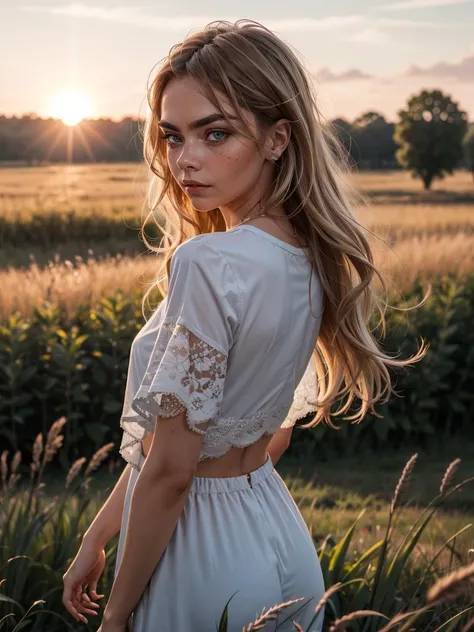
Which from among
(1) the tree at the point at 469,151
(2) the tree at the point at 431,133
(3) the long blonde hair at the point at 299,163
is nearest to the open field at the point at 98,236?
(3) the long blonde hair at the point at 299,163

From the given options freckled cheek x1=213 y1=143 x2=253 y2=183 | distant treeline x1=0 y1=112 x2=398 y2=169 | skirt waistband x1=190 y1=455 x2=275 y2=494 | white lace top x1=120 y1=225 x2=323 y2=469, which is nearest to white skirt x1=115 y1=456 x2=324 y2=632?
skirt waistband x1=190 y1=455 x2=275 y2=494

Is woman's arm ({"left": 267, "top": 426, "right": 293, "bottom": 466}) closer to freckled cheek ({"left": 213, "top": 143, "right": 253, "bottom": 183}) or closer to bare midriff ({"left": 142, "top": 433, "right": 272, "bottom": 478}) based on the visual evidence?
bare midriff ({"left": 142, "top": 433, "right": 272, "bottom": 478})

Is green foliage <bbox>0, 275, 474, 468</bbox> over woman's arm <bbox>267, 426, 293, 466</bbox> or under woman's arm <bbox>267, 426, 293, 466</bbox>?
under

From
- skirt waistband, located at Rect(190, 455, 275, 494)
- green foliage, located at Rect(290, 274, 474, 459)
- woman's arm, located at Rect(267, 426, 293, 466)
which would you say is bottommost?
green foliage, located at Rect(290, 274, 474, 459)

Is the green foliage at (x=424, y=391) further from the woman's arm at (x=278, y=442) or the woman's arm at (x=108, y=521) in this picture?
the woman's arm at (x=108, y=521)

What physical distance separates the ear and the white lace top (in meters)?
0.23

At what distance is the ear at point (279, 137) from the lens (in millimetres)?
2004

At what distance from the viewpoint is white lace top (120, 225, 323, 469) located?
1765 mm

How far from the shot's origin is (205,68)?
190cm

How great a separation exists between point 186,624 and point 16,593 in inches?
55.7

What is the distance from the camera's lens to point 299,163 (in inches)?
81.4

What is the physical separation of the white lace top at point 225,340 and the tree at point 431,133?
74.2m

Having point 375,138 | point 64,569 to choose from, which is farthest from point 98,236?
point 375,138

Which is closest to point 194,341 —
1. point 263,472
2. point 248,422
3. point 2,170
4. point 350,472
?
point 248,422
